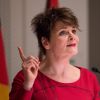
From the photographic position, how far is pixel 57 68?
126 cm

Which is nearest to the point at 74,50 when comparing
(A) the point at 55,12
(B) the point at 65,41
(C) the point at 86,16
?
(B) the point at 65,41

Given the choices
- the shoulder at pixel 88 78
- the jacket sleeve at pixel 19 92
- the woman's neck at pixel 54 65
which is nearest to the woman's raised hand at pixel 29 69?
the jacket sleeve at pixel 19 92

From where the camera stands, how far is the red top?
1162 mm

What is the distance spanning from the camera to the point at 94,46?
9.41 ft

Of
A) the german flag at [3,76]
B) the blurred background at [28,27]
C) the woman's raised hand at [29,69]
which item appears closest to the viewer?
the woman's raised hand at [29,69]

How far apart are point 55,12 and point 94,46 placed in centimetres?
168

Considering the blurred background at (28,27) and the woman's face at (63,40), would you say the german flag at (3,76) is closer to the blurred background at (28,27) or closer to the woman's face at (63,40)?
the blurred background at (28,27)

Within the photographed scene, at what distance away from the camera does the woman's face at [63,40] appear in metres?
1.21

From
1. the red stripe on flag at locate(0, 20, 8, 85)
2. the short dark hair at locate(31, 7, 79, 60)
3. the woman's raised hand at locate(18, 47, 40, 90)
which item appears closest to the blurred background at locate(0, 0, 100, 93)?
the red stripe on flag at locate(0, 20, 8, 85)

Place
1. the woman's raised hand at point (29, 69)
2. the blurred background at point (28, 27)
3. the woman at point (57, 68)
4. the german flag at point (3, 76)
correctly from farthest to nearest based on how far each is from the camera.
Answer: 1. the blurred background at point (28, 27)
2. the german flag at point (3, 76)
3. the woman at point (57, 68)
4. the woman's raised hand at point (29, 69)

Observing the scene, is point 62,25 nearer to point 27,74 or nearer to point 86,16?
point 27,74

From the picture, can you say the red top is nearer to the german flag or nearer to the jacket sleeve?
the jacket sleeve

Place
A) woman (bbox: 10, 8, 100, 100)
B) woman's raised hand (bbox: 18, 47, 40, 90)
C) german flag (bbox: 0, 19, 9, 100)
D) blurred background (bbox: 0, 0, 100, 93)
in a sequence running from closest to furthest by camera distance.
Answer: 1. woman's raised hand (bbox: 18, 47, 40, 90)
2. woman (bbox: 10, 8, 100, 100)
3. german flag (bbox: 0, 19, 9, 100)
4. blurred background (bbox: 0, 0, 100, 93)

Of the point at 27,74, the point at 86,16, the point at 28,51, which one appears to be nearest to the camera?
the point at 27,74
